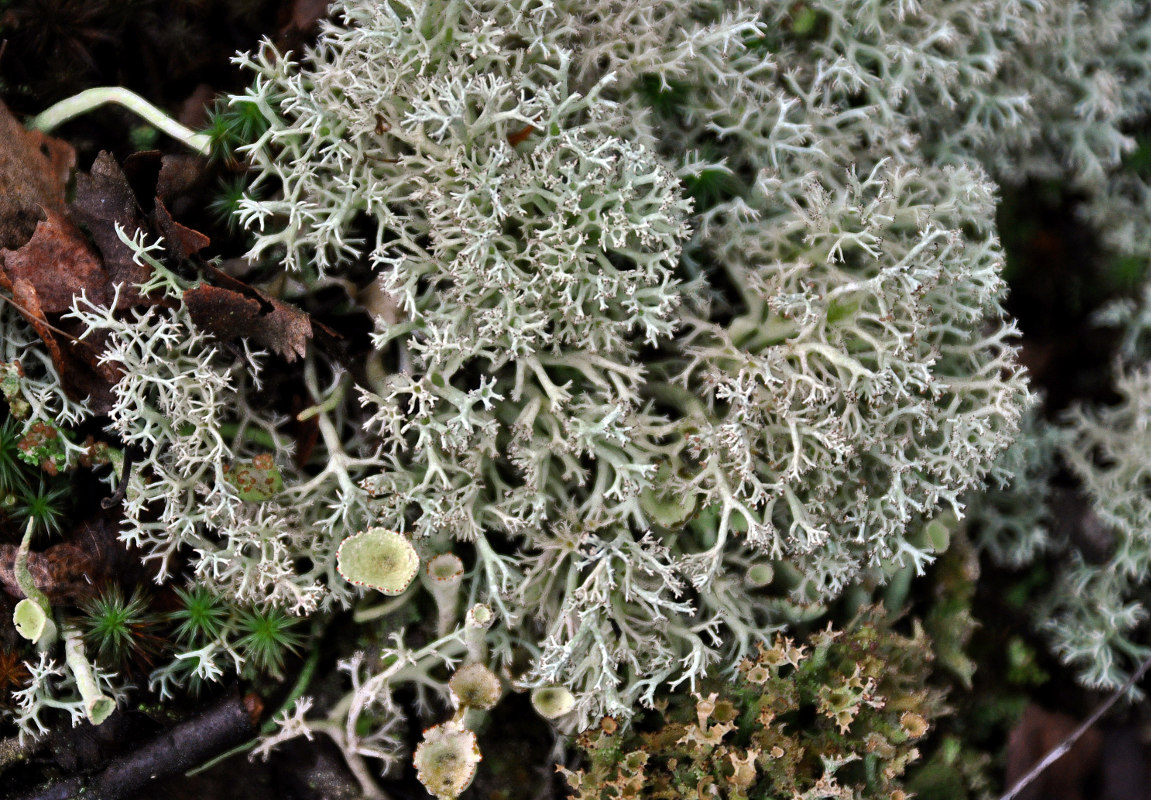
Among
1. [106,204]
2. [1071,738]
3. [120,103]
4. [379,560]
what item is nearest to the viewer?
[379,560]

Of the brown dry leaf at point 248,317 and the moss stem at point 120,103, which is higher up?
the moss stem at point 120,103

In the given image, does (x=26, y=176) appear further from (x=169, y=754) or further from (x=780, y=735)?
(x=780, y=735)

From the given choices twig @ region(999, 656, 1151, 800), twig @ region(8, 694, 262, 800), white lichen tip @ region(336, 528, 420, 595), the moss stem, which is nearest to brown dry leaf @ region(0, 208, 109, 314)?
the moss stem

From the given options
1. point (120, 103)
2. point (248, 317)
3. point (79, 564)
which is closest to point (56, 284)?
point (248, 317)

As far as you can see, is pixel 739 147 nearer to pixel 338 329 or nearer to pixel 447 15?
pixel 447 15

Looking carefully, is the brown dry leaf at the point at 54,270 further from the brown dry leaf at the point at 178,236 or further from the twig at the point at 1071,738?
the twig at the point at 1071,738

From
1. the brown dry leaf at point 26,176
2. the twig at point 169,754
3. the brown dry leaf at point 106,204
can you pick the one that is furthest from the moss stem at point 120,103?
the twig at point 169,754

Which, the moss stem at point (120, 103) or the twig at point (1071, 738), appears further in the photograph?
the twig at point (1071, 738)
